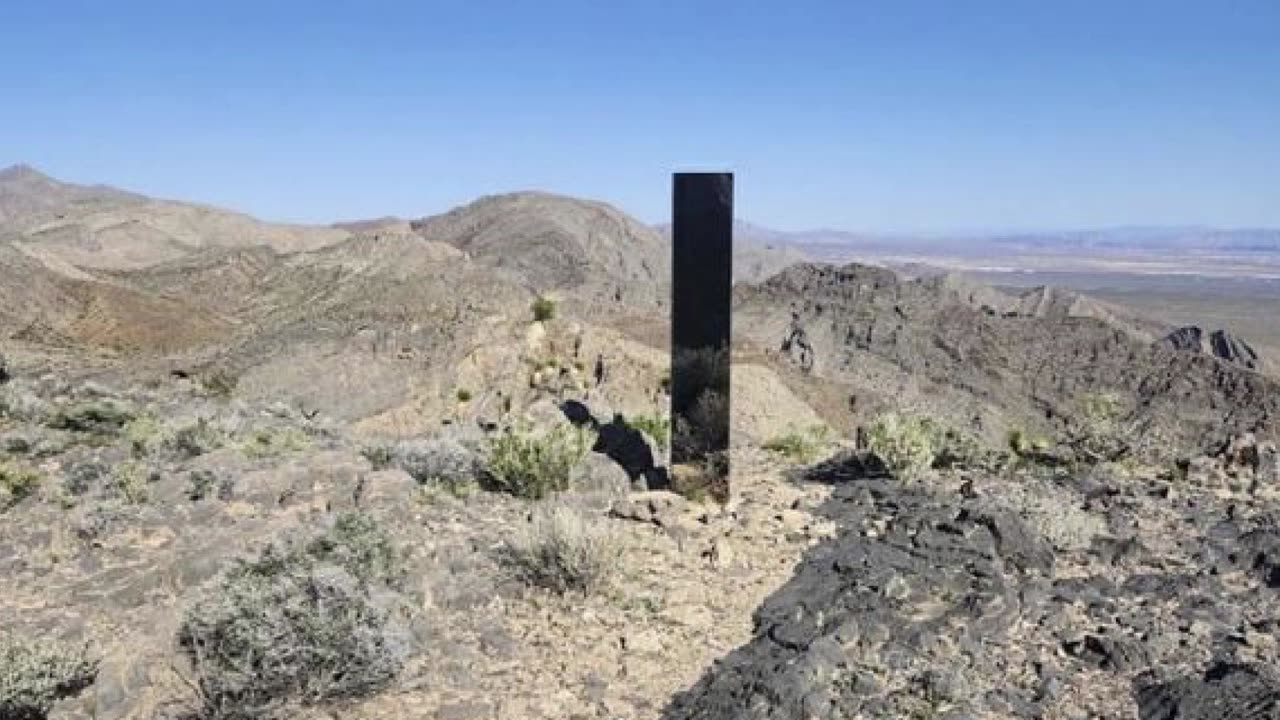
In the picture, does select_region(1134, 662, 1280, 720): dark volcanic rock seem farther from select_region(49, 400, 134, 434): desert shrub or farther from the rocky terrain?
select_region(49, 400, 134, 434): desert shrub

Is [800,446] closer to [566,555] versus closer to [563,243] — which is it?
[566,555]

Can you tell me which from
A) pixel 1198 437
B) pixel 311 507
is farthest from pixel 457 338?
pixel 1198 437

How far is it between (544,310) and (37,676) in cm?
2060

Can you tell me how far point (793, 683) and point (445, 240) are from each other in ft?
253

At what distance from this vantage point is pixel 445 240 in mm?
81188

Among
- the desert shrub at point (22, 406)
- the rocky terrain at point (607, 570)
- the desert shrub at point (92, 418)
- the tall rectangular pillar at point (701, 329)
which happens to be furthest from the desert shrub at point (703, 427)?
the desert shrub at point (22, 406)

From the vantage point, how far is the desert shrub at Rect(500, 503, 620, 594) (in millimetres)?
7535

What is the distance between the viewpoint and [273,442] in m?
12.8

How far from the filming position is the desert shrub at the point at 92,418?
566 inches

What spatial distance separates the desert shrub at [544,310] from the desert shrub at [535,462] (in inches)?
627

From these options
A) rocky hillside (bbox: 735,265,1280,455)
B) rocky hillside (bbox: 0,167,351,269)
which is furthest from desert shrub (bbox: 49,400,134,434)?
rocky hillside (bbox: 0,167,351,269)

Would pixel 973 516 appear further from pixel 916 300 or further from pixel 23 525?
pixel 916 300

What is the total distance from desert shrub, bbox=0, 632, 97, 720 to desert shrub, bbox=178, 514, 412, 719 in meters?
0.54

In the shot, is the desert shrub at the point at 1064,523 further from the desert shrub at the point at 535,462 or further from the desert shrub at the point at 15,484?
the desert shrub at the point at 15,484
